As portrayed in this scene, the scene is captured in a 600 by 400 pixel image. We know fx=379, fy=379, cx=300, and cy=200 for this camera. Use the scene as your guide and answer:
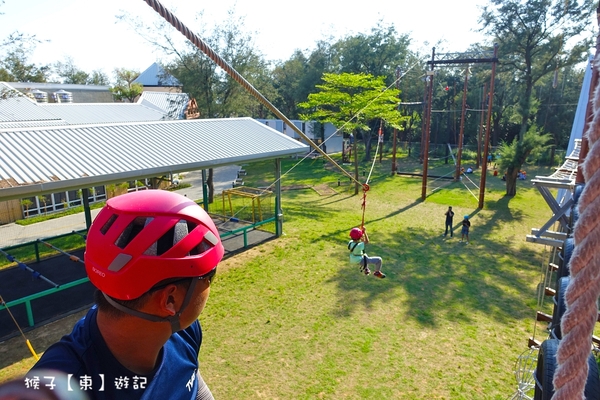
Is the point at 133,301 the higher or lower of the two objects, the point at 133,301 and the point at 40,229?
the higher

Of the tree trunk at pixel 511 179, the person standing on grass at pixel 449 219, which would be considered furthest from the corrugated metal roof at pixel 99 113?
the tree trunk at pixel 511 179

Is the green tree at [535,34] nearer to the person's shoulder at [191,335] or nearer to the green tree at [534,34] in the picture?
the green tree at [534,34]

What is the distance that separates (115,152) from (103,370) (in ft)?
32.8

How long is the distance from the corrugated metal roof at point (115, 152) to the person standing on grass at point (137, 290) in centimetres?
759

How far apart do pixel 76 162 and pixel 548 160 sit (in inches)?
1516

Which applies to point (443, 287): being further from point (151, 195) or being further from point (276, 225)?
point (151, 195)

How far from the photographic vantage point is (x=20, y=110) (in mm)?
20062

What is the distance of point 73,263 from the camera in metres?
12.6

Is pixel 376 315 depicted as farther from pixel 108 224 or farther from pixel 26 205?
pixel 26 205

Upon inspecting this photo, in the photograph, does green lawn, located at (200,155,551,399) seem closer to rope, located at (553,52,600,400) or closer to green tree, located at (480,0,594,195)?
rope, located at (553,52,600,400)

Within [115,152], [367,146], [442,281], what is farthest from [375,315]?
[367,146]

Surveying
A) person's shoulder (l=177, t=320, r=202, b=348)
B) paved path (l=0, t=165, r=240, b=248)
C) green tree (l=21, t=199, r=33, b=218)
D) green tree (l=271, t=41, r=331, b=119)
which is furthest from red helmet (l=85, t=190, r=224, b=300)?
green tree (l=271, t=41, r=331, b=119)

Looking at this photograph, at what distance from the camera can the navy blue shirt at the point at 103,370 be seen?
5.14 feet

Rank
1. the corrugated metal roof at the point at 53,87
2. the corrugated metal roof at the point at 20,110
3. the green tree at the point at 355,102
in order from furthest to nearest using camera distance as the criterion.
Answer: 1. the corrugated metal roof at the point at 53,87
2. the green tree at the point at 355,102
3. the corrugated metal roof at the point at 20,110
